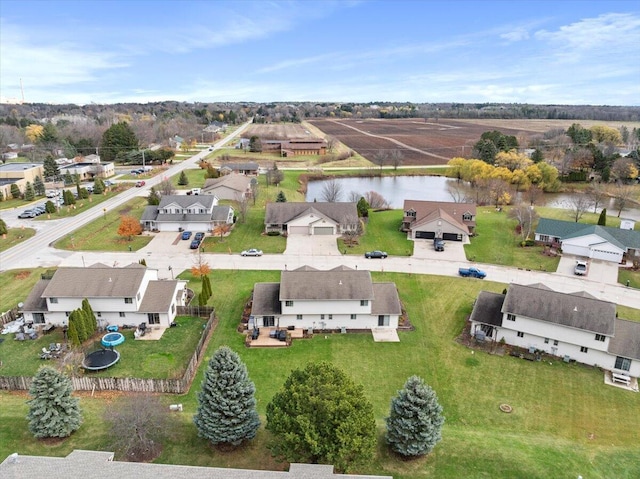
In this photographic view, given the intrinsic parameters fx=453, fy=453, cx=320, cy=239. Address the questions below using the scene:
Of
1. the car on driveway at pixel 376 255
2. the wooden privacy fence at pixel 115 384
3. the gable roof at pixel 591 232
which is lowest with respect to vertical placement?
the wooden privacy fence at pixel 115 384

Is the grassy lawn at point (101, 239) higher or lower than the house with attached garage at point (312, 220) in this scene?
lower

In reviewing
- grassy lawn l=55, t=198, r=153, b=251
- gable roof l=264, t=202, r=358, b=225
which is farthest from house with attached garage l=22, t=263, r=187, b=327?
gable roof l=264, t=202, r=358, b=225

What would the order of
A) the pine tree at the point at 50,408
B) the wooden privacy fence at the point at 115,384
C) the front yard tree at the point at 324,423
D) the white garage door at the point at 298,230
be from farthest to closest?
the white garage door at the point at 298,230 < the wooden privacy fence at the point at 115,384 < the pine tree at the point at 50,408 < the front yard tree at the point at 324,423

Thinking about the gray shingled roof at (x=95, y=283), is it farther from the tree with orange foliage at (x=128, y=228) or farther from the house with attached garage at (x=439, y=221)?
the house with attached garage at (x=439, y=221)

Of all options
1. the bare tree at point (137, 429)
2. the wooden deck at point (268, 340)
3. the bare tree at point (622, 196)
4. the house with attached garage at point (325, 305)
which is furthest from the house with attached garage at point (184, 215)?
the bare tree at point (622, 196)

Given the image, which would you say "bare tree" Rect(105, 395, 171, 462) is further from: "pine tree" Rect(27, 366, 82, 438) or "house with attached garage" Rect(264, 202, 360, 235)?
"house with attached garage" Rect(264, 202, 360, 235)

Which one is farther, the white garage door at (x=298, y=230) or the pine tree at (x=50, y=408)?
the white garage door at (x=298, y=230)

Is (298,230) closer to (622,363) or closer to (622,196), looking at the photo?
(622,363)
